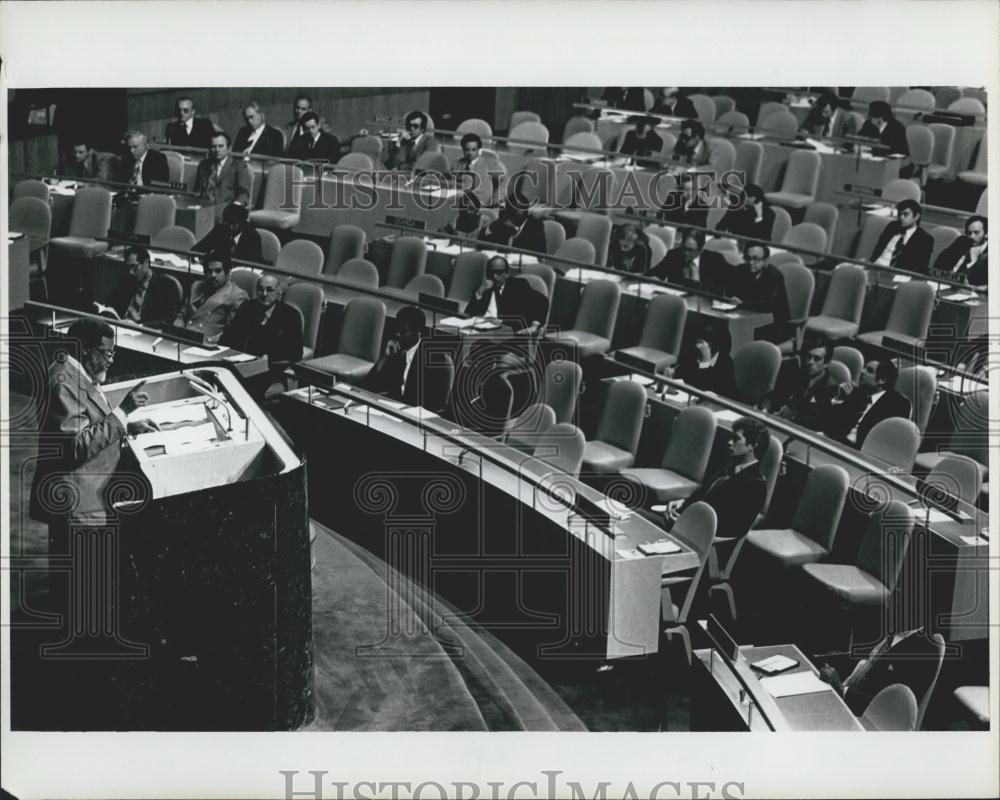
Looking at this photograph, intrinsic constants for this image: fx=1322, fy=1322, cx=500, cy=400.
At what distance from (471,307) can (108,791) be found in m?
4.14

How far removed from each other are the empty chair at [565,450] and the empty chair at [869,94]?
634 centimetres

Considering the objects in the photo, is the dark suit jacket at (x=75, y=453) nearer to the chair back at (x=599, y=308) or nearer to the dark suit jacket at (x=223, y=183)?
the chair back at (x=599, y=308)

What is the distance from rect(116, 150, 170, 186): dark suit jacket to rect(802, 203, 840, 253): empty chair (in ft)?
15.5

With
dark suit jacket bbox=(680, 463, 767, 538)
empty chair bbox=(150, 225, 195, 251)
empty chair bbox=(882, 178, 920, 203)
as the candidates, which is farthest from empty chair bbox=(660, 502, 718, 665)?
empty chair bbox=(882, 178, 920, 203)

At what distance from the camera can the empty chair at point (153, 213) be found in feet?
30.0

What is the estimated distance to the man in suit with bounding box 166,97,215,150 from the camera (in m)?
9.34

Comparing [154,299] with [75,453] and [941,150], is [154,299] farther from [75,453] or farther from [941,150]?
[941,150]

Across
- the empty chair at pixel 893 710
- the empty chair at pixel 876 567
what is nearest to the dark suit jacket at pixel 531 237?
the empty chair at pixel 876 567

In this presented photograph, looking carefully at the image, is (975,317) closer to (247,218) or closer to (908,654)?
(908,654)

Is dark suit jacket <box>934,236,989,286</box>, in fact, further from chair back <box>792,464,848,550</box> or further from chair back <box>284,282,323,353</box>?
chair back <box>284,282,323,353</box>

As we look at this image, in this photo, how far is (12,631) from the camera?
5473 millimetres

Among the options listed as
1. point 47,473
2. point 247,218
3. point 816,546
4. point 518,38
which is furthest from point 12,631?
point 247,218

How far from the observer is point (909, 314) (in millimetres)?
8312

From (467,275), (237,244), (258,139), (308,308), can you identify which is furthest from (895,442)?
(258,139)
